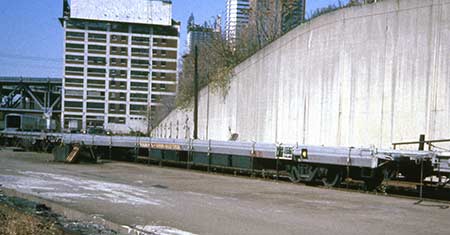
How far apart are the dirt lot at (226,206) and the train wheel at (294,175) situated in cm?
81

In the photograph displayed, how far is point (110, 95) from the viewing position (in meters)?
115

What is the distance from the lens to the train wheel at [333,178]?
63.0 ft

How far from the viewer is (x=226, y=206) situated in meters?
13.5

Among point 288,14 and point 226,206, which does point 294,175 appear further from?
point 288,14

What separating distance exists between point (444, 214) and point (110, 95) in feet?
348

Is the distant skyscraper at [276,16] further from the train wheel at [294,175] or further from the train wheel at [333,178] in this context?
the train wheel at [333,178]

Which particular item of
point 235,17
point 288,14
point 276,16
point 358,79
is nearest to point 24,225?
point 358,79

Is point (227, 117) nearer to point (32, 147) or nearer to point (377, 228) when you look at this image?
point (32, 147)

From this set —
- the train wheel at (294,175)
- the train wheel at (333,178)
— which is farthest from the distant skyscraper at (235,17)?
the train wheel at (333,178)

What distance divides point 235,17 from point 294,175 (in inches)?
1983

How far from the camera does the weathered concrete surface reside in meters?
20.9

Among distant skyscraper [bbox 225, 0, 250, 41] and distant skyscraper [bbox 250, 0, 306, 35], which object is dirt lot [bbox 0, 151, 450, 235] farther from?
distant skyscraper [bbox 225, 0, 250, 41]

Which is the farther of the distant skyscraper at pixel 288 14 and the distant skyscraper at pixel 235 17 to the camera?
the distant skyscraper at pixel 235 17

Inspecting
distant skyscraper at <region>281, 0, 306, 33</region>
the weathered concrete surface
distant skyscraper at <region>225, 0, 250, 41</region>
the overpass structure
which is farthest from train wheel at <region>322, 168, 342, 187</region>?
the overpass structure
